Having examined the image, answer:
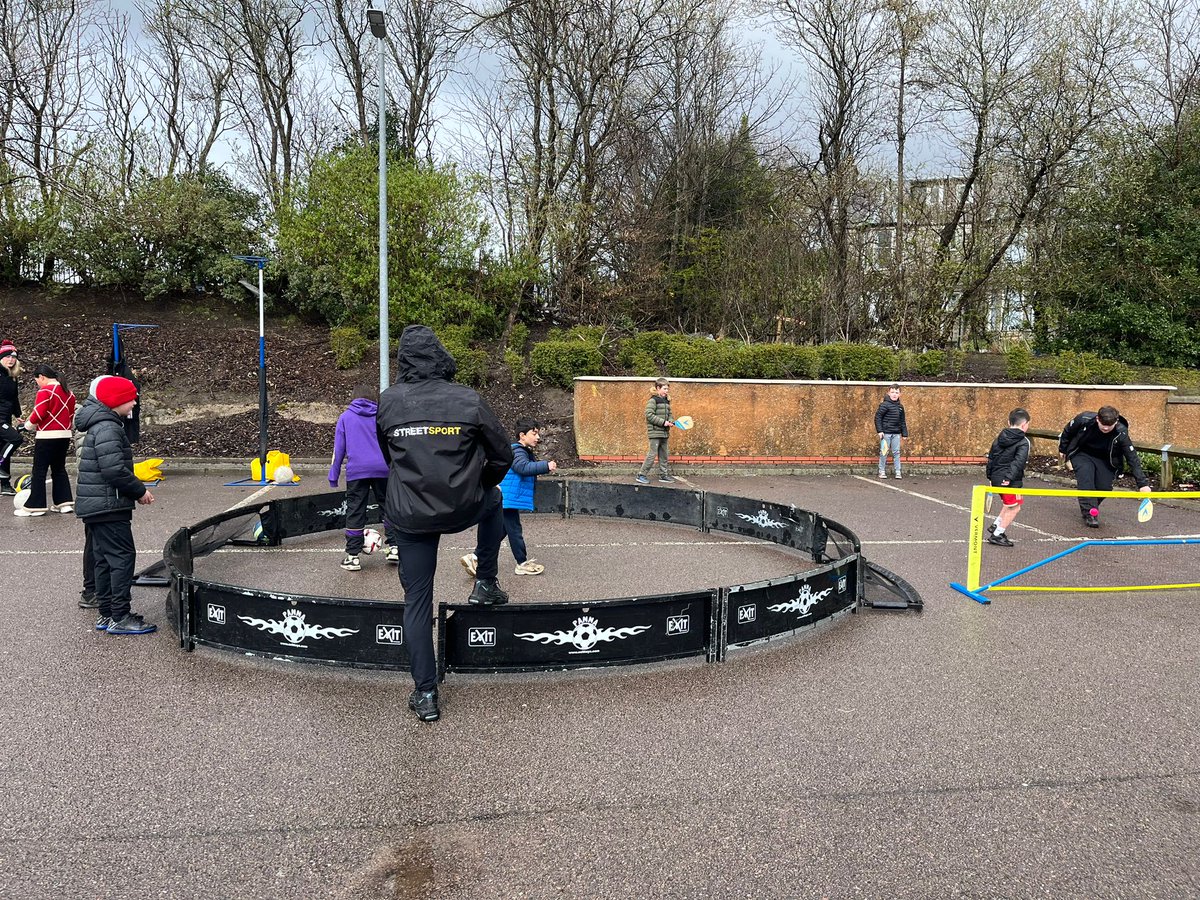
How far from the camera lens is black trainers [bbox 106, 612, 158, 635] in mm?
5785

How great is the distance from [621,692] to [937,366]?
17053mm

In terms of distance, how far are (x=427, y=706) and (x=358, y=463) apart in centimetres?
371

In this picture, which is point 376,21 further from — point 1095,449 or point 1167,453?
point 1167,453

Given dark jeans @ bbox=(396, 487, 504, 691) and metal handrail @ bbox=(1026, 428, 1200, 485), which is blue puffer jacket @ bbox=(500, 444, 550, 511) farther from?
metal handrail @ bbox=(1026, 428, 1200, 485)

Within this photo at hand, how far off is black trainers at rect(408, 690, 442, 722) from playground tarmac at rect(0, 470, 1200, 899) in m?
0.06

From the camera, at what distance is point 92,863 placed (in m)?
3.10

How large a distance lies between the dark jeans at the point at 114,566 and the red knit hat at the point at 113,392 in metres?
0.88

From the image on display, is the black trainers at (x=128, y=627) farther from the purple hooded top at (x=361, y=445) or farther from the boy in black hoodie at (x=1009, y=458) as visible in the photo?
the boy in black hoodie at (x=1009, y=458)

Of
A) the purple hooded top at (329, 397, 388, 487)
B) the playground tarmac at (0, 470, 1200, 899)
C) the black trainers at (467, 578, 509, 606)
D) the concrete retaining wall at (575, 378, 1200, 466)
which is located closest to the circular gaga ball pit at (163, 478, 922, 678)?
the playground tarmac at (0, 470, 1200, 899)

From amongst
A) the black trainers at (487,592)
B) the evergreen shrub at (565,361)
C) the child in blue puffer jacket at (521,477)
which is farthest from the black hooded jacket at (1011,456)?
the evergreen shrub at (565,361)

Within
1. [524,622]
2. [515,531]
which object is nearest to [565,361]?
[515,531]

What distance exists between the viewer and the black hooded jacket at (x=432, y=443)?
4.25 metres

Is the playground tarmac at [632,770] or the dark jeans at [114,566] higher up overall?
the dark jeans at [114,566]

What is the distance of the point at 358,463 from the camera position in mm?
7672
